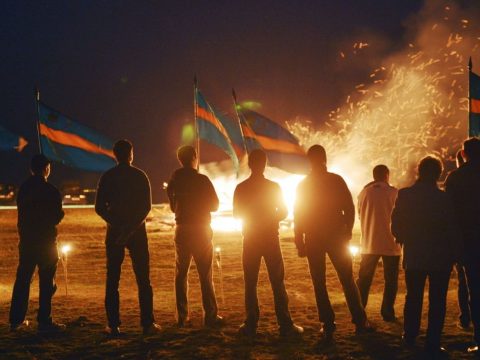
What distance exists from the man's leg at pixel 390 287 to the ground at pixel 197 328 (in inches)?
7.3

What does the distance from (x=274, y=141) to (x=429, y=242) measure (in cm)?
620

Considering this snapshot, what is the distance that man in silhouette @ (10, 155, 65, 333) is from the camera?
705cm

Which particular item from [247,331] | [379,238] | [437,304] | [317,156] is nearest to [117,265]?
[247,331]

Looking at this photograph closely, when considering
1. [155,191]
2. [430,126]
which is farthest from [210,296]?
[155,191]

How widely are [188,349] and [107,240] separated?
5.29ft

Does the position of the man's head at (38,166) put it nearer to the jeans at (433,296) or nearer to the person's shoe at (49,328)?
the person's shoe at (49,328)

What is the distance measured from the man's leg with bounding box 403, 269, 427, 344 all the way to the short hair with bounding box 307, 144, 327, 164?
5.04ft

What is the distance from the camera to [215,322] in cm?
718

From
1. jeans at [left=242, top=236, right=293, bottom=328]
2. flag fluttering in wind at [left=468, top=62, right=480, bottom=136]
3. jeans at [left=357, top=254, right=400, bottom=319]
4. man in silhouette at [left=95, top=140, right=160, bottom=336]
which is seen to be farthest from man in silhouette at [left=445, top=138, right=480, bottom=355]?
flag fluttering in wind at [left=468, top=62, right=480, bottom=136]

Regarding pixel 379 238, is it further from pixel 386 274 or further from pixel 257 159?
pixel 257 159

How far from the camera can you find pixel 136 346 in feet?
20.6

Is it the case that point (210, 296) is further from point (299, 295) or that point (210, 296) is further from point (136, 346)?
point (299, 295)

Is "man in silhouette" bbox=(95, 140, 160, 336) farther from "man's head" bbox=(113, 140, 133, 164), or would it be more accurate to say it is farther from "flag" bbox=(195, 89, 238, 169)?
"flag" bbox=(195, 89, 238, 169)

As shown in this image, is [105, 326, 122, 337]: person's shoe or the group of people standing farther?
[105, 326, 122, 337]: person's shoe
